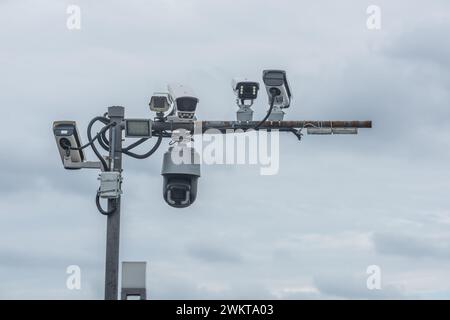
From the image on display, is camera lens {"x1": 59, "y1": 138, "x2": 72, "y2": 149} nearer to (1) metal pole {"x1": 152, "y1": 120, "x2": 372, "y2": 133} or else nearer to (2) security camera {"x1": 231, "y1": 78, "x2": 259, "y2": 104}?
(1) metal pole {"x1": 152, "y1": 120, "x2": 372, "y2": 133}

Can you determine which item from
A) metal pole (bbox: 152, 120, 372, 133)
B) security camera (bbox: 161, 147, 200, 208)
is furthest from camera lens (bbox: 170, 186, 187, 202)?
metal pole (bbox: 152, 120, 372, 133)

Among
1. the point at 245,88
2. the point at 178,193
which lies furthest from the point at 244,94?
the point at 178,193

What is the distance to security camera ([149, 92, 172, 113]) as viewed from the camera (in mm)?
16875

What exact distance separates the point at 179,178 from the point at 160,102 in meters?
1.22

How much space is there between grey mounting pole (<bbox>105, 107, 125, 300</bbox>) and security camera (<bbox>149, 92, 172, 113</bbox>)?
48 cm

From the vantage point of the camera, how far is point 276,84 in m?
16.7

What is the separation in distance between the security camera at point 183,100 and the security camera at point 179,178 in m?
0.68

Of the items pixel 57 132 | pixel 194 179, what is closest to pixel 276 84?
pixel 194 179

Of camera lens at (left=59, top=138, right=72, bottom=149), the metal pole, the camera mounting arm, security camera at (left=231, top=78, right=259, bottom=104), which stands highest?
security camera at (left=231, top=78, right=259, bottom=104)

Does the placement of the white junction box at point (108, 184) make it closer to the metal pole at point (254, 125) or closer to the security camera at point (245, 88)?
the metal pole at point (254, 125)

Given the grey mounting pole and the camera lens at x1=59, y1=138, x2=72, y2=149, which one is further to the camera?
the camera lens at x1=59, y1=138, x2=72, y2=149

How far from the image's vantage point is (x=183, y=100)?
662 inches
